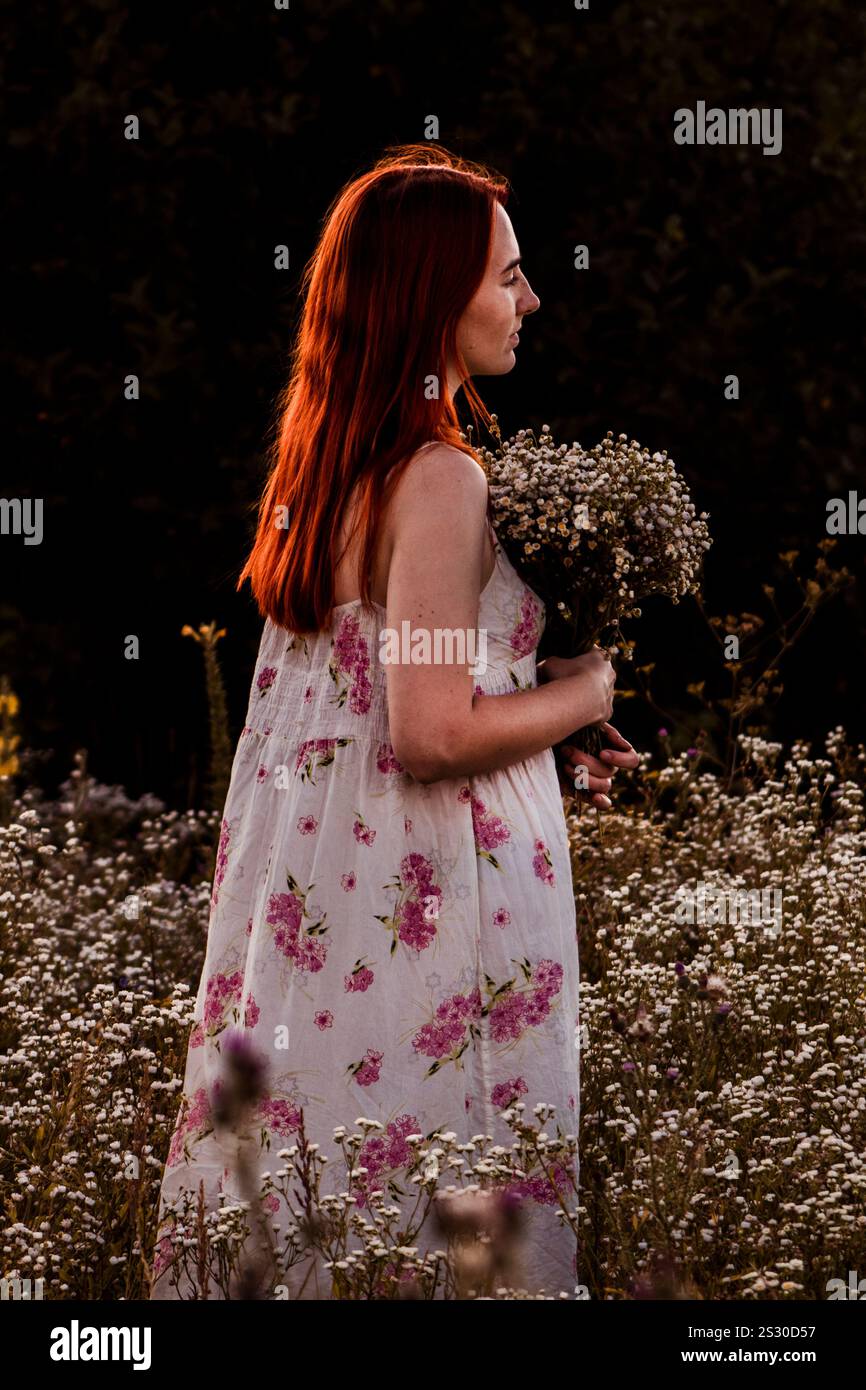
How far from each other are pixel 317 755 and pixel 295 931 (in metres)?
0.28

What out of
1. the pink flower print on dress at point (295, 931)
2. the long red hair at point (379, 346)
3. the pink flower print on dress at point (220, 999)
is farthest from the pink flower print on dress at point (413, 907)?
the long red hair at point (379, 346)

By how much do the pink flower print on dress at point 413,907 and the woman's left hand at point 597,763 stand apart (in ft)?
1.60

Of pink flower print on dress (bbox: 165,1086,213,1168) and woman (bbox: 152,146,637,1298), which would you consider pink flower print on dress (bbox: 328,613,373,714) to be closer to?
woman (bbox: 152,146,637,1298)

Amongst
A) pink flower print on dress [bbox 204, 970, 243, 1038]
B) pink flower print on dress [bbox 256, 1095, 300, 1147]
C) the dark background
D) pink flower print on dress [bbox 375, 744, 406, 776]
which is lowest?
pink flower print on dress [bbox 256, 1095, 300, 1147]

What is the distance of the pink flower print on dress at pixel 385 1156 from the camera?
2.57 m

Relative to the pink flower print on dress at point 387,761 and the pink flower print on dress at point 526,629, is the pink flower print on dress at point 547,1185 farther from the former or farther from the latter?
the pink flower print on dress at point 526,629

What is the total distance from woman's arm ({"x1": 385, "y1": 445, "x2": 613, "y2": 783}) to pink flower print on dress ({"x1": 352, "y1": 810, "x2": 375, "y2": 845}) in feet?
0.45

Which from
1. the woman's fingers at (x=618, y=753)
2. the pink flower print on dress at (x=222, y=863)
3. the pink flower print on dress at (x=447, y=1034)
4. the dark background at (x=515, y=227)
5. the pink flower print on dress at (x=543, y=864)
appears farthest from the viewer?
the dark background at (x=515, y=227)

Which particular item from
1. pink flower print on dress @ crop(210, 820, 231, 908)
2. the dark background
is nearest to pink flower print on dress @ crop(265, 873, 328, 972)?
pink flower print on dress @ crop(210, 820, 231, 908)

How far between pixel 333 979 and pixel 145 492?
→ 3.38 metres

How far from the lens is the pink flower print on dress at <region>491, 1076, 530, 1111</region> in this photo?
2.66 m

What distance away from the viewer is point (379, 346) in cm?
264

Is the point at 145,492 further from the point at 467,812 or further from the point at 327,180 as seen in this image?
the point at 467,812
